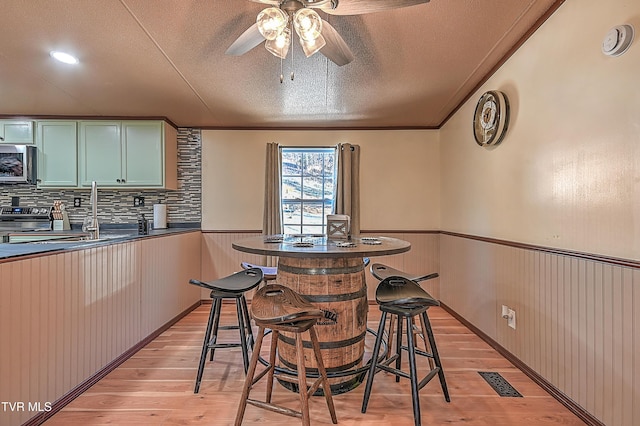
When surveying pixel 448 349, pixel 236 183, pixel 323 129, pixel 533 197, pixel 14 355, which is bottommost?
pixel 448 349

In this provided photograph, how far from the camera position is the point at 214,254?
414cm

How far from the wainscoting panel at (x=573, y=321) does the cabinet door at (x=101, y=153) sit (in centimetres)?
397

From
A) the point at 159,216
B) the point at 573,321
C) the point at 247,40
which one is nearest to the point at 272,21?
the point at 247,40

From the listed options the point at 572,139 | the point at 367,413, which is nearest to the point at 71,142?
the point at 367,413

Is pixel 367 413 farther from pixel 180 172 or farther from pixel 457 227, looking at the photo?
pixel 180 172

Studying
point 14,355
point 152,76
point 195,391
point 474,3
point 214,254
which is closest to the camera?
point 14,355

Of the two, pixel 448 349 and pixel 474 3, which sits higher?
pixel 474 3

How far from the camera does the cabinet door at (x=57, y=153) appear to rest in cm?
370

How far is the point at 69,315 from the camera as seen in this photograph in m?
1.90

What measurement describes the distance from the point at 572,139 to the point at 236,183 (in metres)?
3.43

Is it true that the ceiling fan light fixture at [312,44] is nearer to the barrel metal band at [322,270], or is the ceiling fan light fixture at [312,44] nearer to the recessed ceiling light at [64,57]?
the barrel metal band at [322,270]

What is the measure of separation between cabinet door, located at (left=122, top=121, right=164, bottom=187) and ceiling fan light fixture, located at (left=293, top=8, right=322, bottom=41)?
286cm

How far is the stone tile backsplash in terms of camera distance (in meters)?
3.98

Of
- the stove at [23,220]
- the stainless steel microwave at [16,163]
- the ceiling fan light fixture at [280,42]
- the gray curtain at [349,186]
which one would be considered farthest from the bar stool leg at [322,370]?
the stainless steel microwave at [16,163]
